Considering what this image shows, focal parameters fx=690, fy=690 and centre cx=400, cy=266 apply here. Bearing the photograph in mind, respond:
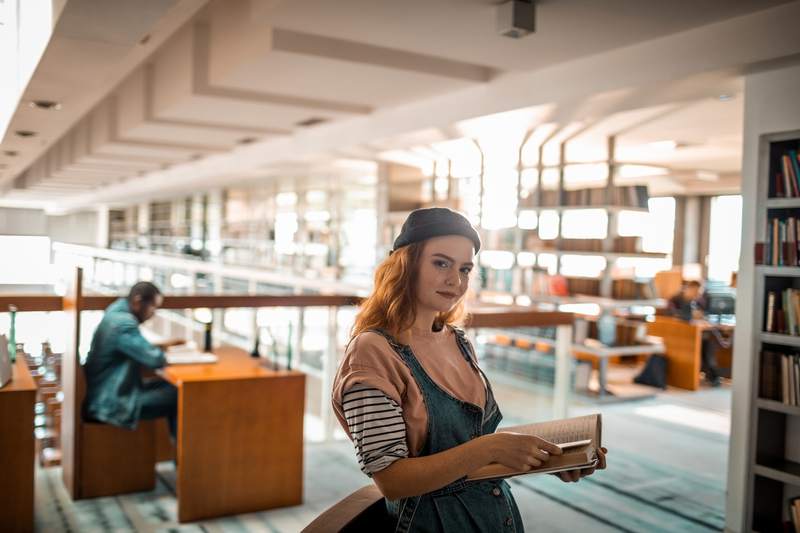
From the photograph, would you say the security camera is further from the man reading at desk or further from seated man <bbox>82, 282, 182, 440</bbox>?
the man reading at desk

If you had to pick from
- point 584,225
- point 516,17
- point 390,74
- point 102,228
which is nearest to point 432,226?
point 516,17

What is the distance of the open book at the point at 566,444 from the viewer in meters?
1.36

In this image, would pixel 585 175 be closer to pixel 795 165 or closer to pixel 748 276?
pixel 748 276

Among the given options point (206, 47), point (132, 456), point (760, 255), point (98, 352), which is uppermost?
point (206, 47)

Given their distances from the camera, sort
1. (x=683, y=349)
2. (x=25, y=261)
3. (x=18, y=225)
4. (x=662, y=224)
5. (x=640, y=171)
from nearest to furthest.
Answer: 1. (x=25, y=261)
2. (x=683, y=349)
3. (x=18, y=225)
4. (x=640, y=171)
5. (x=662, y=224)

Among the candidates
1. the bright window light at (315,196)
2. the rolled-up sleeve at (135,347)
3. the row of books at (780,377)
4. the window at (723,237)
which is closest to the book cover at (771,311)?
the row of books at (780,377)

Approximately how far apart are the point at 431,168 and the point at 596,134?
212 cm

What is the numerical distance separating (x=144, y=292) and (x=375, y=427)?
2451mm

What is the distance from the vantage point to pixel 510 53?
14.5 ft

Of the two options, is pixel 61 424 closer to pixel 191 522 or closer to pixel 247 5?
pixel 191 522

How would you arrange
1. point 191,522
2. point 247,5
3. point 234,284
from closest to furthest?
1. point 191,522
2. point 247,5
3. point 234,284

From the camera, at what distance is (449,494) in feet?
4.86

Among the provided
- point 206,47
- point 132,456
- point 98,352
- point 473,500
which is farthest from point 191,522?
point 206,47

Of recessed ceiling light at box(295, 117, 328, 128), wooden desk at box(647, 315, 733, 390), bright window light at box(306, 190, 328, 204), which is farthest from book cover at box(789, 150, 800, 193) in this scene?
bright window light at box(306, 190, 328, 204)
